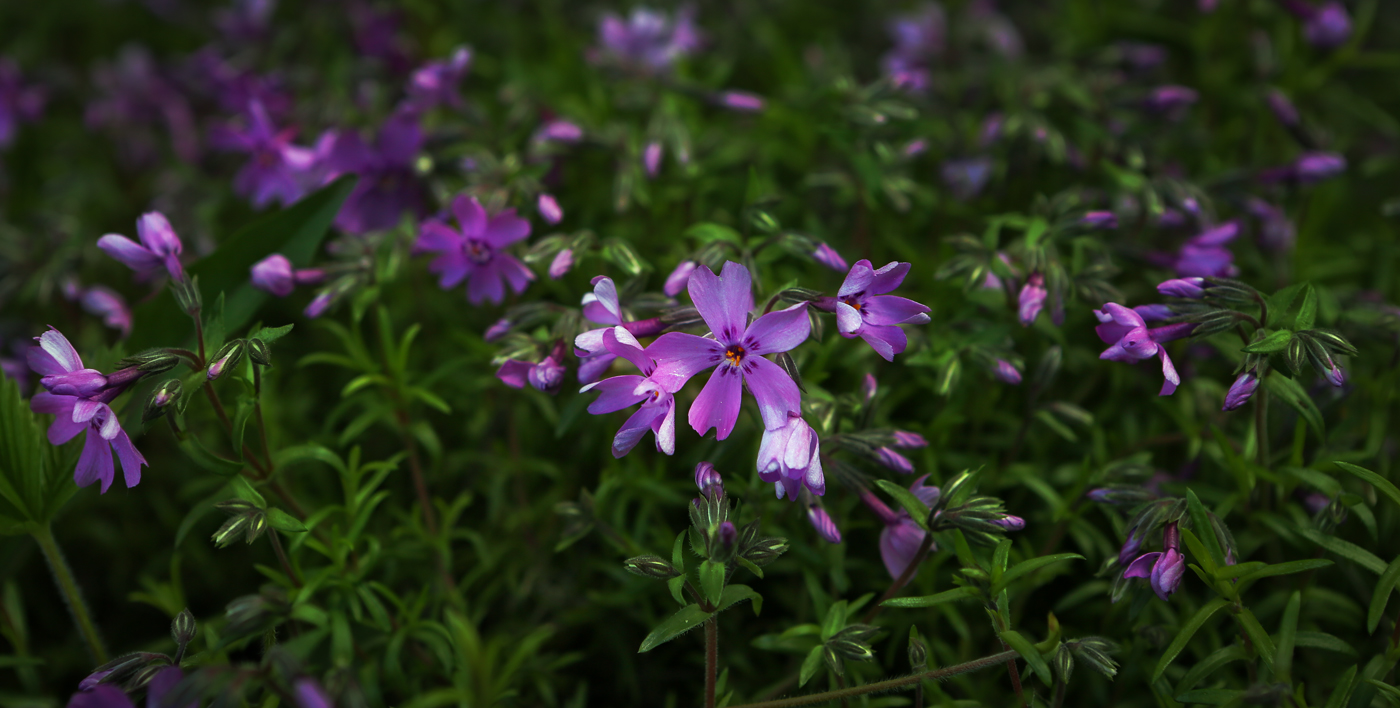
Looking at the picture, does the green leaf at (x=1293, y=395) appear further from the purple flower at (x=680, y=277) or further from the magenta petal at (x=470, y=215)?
the magenta petal at (x=470, y=215)

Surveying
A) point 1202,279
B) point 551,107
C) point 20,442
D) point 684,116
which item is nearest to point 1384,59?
point 1202,279

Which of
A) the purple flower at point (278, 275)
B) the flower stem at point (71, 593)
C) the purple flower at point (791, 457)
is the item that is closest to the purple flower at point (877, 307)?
the purple flower at point (791, 457)

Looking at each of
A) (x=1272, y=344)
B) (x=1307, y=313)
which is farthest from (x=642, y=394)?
(x=1307, y=313)

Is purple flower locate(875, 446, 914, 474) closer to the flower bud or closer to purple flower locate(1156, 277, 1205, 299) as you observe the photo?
purple flower locate(1156, 277, 1205, 299)

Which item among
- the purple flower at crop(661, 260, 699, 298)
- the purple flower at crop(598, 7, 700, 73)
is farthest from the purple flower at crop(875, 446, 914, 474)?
the purple flower at crop(598, 7, 700, 73)

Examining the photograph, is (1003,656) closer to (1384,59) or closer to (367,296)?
(367,296)
